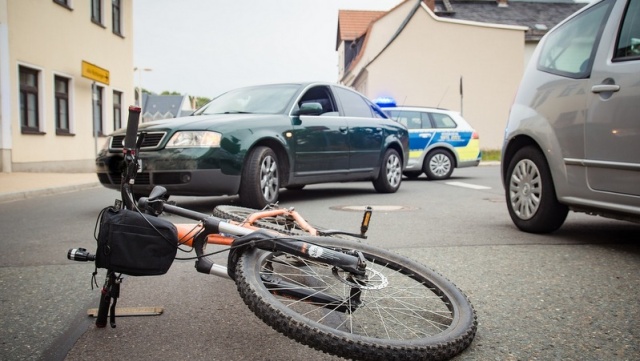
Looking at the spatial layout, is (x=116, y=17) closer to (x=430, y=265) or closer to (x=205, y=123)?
(x=205, y=123)

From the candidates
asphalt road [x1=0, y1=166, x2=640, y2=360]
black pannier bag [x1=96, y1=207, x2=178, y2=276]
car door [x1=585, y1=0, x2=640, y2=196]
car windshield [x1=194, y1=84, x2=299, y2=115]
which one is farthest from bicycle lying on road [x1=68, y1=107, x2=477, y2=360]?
car windshield [x1=194, y1=84, x2=299, y2=115]

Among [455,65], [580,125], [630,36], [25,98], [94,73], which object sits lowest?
[580,125]

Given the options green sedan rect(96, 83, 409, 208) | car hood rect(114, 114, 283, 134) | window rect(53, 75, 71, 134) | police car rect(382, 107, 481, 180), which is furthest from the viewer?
window rect(53, 75, 71, 134)

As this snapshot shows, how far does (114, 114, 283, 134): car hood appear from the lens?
6660mm

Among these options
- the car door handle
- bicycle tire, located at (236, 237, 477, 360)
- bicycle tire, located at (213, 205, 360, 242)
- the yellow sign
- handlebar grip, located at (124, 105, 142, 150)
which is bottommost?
bicycle tire, located at (236, 237, 477, 360)

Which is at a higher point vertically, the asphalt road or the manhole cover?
the asphalt road

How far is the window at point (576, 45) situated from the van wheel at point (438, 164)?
8466 millimetres

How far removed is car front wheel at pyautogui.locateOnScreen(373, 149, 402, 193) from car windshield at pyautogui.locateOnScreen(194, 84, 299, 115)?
2214 millimetres

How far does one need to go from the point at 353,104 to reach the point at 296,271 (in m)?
6.91

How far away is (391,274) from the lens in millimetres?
2705

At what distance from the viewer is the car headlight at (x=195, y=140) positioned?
6543mm

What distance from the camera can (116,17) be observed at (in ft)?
75.4

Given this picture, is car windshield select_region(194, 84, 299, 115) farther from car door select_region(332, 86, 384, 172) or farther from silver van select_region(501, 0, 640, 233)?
silver van select_region(501, 0, 640, 233)

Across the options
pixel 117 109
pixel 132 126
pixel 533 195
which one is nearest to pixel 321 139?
pixel 533 195
